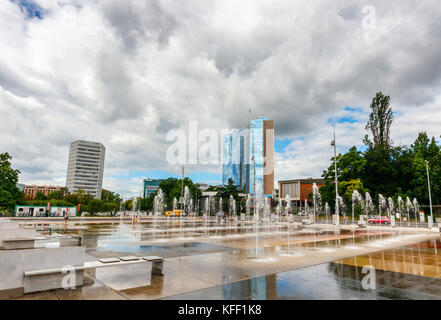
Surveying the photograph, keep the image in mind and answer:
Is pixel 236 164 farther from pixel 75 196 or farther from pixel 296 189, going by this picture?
pixel 75 196

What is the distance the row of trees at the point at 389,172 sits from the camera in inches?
1891

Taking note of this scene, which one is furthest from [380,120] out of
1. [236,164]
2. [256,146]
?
[236,164]

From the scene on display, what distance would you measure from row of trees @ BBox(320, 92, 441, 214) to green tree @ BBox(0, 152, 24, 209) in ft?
183

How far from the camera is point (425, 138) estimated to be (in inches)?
2184

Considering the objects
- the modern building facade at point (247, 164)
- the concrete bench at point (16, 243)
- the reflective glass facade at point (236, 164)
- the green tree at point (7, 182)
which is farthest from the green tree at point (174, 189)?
the concrete bench at point (16, 243)

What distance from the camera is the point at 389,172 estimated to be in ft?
168

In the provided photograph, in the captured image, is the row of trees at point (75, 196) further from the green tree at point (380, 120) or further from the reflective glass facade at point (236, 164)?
the reflective glass facade at point (236, 164)

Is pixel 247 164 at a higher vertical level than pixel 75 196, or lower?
higher

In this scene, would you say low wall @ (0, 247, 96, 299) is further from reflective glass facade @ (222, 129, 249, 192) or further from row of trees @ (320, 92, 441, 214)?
reflective glass facade @ (222, 129, 249, 192)

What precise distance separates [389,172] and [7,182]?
66.9m

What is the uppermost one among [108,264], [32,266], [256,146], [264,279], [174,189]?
[256,146]

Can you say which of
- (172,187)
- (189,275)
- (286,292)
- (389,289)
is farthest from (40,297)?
(172,187)

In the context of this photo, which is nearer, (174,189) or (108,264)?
(108,264)
